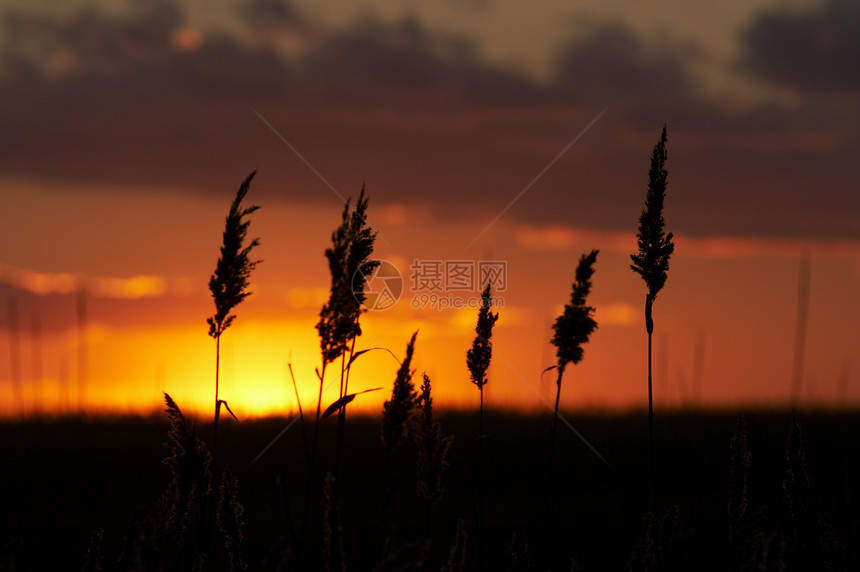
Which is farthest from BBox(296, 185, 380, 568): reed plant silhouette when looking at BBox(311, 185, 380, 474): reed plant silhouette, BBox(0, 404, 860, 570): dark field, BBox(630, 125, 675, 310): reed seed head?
BBox(0, 404, 860, 570): dark field

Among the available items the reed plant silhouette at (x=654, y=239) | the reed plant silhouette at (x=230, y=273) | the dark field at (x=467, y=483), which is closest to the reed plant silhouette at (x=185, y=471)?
the reed plant silhouette at (x=230, y=273)

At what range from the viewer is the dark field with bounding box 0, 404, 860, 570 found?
952cm

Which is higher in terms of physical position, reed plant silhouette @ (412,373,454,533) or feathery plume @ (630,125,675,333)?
feathery plume @ (630,125,675,333)

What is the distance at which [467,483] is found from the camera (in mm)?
14984

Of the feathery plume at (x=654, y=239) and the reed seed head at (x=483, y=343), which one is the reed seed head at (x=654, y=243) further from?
the reed seed head at (x=483, y=343)

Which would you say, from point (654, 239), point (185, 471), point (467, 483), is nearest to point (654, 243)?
point (654, 239)

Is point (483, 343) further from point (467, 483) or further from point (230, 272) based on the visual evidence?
point (467, 483)

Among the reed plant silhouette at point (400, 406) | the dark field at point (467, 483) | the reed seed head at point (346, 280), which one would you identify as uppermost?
the reed seed head at point (346, 280)

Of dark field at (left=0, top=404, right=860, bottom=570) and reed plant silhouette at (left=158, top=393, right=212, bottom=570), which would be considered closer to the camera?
reed plant silhouette at (left=158, top=393, right=212, bottom=570)

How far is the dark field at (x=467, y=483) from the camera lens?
952cm

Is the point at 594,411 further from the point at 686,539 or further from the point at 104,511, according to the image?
the point at 686,539

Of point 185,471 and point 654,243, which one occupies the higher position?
point 654,243

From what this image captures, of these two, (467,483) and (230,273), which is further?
(467,483)

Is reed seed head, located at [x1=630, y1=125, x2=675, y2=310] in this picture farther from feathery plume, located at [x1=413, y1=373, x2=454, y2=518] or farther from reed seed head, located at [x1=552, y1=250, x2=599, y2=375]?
feathery plume, located at [x1=413, y1=373, x2=454, y2=518]
